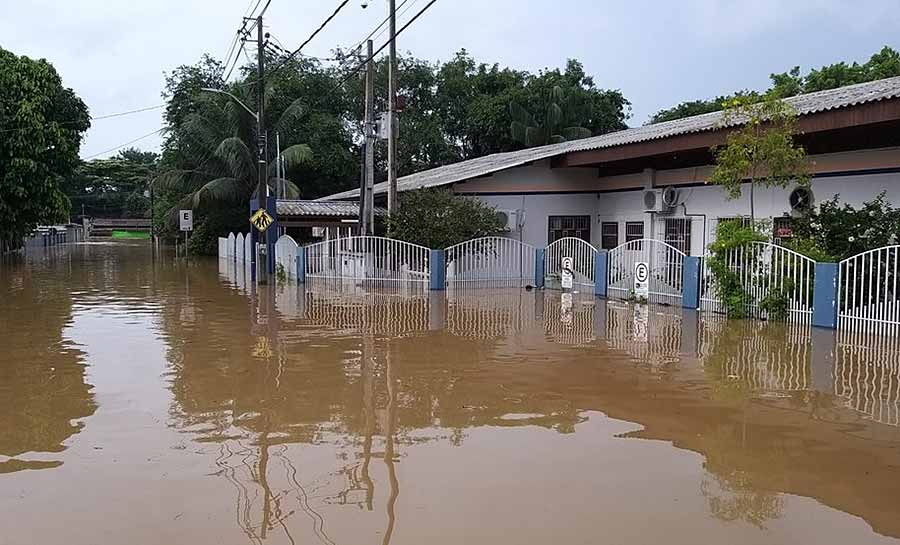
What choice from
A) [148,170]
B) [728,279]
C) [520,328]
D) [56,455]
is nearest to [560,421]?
[56,455]

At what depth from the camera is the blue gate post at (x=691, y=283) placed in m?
15.3

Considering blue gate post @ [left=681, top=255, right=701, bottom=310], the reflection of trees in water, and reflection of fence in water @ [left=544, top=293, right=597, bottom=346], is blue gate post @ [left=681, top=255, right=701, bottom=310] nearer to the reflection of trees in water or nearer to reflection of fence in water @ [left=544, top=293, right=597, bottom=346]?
reflection of fence in water @ [left=544, top=293, right=597, bottom=346]

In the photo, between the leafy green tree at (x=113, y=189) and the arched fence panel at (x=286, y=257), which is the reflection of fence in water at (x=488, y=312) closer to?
the arched fence panel at (x=286, y=257)

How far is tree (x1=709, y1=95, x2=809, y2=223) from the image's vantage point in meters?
14.2

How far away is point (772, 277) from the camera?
13695 millimetres

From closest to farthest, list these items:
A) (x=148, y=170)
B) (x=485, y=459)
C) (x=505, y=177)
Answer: (x=485, y=459) → (x=505, y=177) → (x=148, y=170)

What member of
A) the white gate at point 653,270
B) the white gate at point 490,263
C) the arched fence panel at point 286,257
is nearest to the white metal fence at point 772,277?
the white gate at point 653,270

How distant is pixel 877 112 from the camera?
13.3 m

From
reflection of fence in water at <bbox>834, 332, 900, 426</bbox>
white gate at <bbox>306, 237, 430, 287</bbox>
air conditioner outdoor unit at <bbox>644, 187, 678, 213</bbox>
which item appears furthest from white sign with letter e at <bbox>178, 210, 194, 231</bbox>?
reflection of fence in water at <bbox>834, 332, 900, 426</bbox>

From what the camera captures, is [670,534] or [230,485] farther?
[230,485]

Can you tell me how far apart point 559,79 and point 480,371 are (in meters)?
34.5

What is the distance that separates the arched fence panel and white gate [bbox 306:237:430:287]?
1.75 meters

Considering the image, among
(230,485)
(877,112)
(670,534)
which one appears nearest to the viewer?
(670,534)

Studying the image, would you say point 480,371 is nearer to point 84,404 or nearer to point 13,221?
point 84,404
